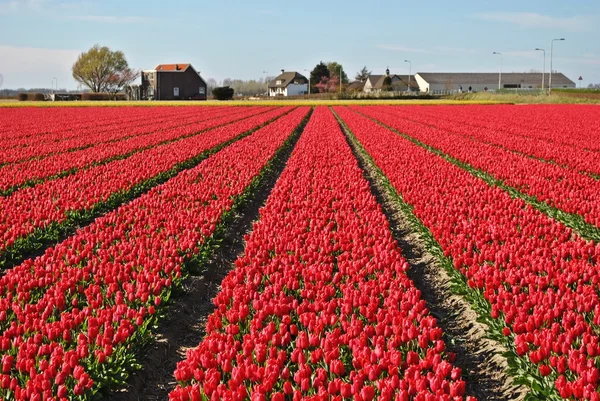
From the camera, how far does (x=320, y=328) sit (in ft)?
17.0

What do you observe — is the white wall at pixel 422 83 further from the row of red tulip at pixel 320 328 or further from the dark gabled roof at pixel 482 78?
the row of red tulip at pixel 320 328

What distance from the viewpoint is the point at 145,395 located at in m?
5.16

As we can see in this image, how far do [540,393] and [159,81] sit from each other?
377ft

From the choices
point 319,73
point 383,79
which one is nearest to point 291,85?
point 319,73

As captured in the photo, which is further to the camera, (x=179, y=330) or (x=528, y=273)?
(x=528, y=273)

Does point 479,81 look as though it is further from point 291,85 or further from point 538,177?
point 538,177

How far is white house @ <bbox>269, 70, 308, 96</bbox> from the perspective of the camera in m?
165

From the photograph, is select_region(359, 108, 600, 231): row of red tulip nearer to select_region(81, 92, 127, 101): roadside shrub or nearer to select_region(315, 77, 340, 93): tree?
select_region(81, 92, 127, 101): roadside shrub

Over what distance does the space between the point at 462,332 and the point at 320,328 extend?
6.57 feet

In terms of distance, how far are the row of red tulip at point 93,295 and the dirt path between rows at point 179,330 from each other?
0.28 m

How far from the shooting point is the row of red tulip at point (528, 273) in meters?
4.57

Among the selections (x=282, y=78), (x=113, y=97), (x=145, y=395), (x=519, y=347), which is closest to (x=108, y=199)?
(x=145, y=395)

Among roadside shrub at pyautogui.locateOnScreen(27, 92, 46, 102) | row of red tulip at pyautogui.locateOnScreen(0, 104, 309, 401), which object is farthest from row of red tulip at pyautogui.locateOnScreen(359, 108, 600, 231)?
roadside shrub at pyautogui.locateOnScreen(27, 92, 46, 102)

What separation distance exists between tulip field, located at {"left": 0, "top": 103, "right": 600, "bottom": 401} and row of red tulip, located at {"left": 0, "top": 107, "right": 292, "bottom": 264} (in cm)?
6
